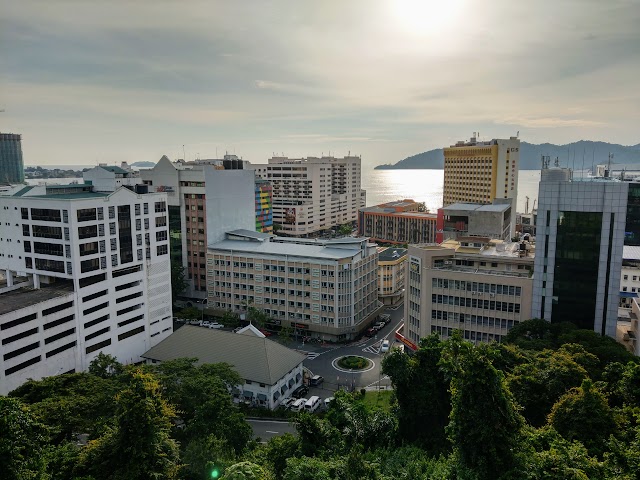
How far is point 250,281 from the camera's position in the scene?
74.2 metres

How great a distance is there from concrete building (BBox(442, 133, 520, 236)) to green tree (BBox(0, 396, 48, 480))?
122001 mm

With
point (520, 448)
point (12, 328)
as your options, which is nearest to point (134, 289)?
point (12, 328)

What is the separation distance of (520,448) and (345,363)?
37.1m

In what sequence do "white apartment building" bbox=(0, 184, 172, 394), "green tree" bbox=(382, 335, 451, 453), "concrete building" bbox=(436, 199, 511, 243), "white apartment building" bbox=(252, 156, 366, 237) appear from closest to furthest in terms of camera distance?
"green tree" bbox=(382, 335, 451, 453) < "white apartment building" bbox=(0, 184, 172, 394) < "concrete building" bbox=(436, 199, 511, 243) < "white apartment building" bbox=(252, 156, 366, 237)

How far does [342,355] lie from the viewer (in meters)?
63.6

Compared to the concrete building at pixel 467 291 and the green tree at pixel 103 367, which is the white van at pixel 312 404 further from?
the green tree at pixel 103 367

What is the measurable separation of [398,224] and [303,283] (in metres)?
74.3

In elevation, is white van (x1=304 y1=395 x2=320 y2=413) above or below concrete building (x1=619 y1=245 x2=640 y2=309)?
below

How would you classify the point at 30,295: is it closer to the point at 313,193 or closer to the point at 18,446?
the point at 18,446

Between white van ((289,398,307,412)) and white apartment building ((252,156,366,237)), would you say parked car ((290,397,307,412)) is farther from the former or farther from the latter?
white apartment building ((252,156,366,237))

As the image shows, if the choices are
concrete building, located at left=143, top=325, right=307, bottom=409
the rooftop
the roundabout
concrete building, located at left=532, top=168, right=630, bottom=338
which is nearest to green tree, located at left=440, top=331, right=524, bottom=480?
concrete building, located at left=143, top=325, right=307, bottom=409

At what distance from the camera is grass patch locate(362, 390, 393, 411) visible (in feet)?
162

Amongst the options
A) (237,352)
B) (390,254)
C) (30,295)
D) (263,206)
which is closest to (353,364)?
(237,352)

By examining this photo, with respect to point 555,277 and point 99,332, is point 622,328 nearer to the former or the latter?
point 555,277
